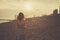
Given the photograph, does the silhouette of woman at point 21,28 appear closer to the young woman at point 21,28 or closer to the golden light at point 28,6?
the young woman at point 21,28

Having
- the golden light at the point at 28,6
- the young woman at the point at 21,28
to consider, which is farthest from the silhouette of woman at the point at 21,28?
the golden light at the point at 28,6

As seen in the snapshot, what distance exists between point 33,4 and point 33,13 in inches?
2.8

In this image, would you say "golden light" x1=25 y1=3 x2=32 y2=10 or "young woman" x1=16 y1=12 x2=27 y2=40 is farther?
"golden light" x1=25 y1=3 x2=32 y2=10

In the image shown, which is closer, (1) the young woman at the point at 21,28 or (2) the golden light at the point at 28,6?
(1) the young woman at the point at 21,28

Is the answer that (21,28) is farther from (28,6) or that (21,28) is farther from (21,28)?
(28,6)

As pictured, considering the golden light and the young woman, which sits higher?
the golden light

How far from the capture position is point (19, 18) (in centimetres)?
112

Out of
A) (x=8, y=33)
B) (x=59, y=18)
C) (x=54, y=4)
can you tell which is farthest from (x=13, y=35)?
(x=54, y=4)

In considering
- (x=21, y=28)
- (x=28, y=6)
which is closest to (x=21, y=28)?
(x=21, y=28)

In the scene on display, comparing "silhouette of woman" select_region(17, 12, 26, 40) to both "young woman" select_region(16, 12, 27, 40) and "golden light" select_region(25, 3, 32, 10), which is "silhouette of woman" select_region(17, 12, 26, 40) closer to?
"young woman" select_region(16, 12, 27, 40)

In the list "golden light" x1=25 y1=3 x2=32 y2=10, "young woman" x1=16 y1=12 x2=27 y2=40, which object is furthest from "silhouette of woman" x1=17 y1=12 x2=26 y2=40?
"golden light" x1=25 y1=3 x2=32 y2=10

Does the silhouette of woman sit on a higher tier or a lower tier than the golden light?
lower

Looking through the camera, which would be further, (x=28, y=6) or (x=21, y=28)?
(x=28, y=6)

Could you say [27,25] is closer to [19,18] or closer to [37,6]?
[19,18]
